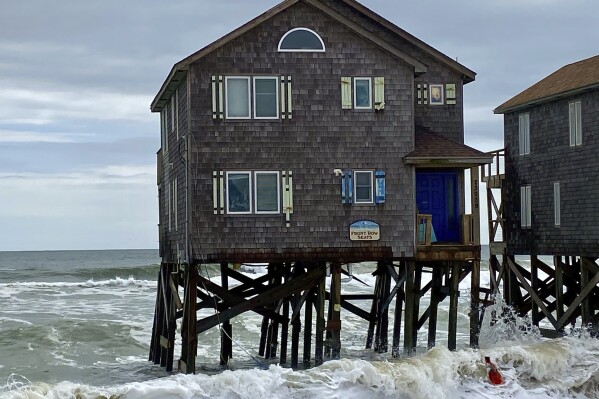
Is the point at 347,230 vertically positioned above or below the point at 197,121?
below

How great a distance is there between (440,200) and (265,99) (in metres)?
5.20

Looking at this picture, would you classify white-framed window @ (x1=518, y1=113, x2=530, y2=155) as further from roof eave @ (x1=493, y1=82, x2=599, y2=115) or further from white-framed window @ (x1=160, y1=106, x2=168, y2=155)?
white-framed window @ (x1=160, y1=106, x2=168, y2=155)

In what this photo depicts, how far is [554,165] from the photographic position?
110 ft

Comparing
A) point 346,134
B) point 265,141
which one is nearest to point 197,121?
point 265,141

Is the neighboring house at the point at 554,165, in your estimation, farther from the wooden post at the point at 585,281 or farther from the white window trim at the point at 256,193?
the white window trim at the point at 256,193

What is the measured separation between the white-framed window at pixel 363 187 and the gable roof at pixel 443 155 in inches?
37.4

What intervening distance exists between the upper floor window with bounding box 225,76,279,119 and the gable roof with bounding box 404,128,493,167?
3301 millimetres

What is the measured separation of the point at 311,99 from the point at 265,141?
4.70ft

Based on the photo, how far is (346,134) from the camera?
1047 inches

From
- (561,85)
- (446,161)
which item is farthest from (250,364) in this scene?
(561,85)

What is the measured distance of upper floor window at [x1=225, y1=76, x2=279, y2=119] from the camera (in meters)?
26.2

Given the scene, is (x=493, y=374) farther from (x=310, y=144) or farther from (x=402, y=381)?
(x=310, y=144)

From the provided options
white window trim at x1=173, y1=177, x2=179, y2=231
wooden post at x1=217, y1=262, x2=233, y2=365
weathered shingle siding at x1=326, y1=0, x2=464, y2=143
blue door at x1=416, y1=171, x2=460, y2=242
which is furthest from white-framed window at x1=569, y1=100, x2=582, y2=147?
white window trim at x1=173, y1=177, x2=179, y2=231

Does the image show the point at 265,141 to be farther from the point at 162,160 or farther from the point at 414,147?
the point at 162,160
